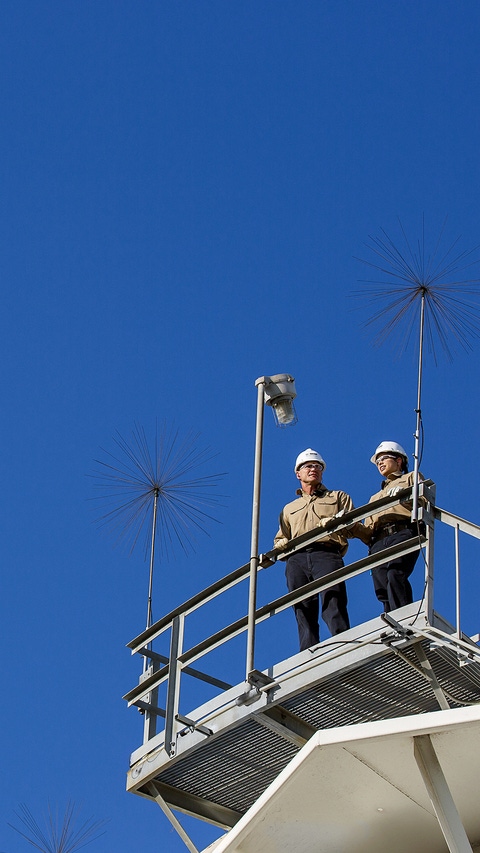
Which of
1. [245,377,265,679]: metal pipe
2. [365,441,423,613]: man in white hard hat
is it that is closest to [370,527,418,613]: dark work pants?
[365,441,423,613]: man in white hard hat

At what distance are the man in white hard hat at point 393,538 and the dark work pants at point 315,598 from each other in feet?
1.33

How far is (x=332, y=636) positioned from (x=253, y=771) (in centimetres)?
212

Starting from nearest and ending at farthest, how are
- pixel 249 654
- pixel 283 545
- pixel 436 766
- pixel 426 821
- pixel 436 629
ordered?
pixel 436 766 < pixel 426 821 < pixel 436 629 < pixel 249 654 < pixel 283 545

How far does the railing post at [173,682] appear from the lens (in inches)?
587

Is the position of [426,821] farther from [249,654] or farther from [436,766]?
[249,654]

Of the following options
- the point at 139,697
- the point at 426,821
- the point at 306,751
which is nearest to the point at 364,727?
the point at 306,751

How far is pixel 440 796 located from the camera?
36.6 feet

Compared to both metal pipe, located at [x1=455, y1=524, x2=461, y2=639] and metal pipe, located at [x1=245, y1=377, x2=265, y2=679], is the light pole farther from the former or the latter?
metal pipe, located at [x1=455, y1=524, x2=461, y2=639]

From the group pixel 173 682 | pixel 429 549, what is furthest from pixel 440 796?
pixel 173 682

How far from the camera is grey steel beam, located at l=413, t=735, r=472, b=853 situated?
1097cm

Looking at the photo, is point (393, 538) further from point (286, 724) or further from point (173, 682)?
point (173, 682)

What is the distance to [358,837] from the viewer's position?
1233cm

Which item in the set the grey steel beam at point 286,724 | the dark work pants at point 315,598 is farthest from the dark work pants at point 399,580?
the grey steel beam at point 286,724

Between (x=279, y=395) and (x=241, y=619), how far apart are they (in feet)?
7.86
